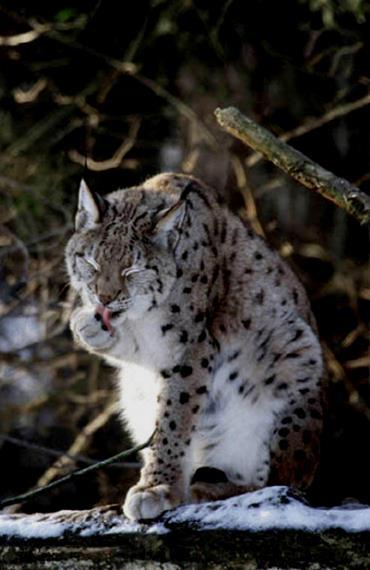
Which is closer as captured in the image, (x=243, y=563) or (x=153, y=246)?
(x=243, y=563)

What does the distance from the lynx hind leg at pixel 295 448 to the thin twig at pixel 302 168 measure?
3.17ft

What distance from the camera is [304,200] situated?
8336 millimetres

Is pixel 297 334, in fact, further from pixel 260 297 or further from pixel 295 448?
pixel 295 448

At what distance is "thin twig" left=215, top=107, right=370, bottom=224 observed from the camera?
14.7ft

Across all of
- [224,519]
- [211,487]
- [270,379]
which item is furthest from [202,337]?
[224,519]

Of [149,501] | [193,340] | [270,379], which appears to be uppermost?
[193,340]

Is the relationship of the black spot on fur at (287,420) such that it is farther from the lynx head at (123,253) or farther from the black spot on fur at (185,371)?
the lynx head at (123,253)

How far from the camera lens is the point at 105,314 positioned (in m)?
5.05

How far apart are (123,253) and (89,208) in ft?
0.82

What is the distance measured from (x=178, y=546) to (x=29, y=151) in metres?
4.62

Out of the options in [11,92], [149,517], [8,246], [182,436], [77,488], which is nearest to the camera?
[149,517]

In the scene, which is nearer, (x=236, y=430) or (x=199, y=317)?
(x=199, y=317)

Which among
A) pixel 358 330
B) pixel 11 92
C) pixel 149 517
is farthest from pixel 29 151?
pixel 149 517

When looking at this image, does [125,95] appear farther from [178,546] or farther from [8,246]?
[178,546]
